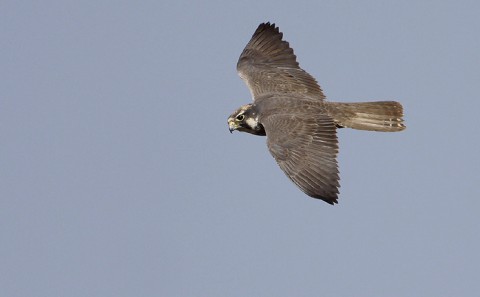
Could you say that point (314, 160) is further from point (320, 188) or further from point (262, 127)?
point (262, 127)

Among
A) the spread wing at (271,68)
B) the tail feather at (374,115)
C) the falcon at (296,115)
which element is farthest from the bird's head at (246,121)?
the tail feather at (374,115)

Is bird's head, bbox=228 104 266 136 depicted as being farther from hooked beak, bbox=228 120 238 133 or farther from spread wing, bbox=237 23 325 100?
spread wing, bbox=237 23 325 100

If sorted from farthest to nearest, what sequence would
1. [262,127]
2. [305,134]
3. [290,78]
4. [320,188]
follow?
[290,78]
[262,127]
[305,134]
[320,188]

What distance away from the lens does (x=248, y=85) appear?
15672 mm

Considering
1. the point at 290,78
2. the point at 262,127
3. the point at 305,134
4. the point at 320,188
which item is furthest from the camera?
the point at 290,78

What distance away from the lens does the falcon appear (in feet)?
42.6

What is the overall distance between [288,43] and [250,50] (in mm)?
640

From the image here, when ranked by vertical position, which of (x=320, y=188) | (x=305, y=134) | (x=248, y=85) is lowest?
(x=320, y=188)

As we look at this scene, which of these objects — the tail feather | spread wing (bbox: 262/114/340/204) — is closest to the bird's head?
spread wing (bbox: 262/114/340/204)

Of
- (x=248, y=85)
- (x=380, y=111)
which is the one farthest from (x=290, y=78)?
(x=380, y=111)

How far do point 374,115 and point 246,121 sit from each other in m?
1.80

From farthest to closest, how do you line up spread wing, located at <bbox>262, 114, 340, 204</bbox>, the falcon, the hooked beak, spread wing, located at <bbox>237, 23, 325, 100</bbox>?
spread wing, located at <bbox>237, 23, 325, 100</bbox>, the hooked beak, the falcon, spread wing, located at <bbox>262, 114, 340, 204</bbox>

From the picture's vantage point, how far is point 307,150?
13.2 meters

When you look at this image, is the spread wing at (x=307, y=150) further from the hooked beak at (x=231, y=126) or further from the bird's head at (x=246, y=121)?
the hooked beak at (x=231, y=126)
